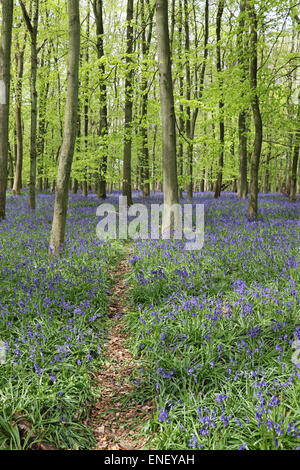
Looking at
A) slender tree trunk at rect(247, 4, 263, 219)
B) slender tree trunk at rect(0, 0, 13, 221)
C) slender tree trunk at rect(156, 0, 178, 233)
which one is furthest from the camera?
slender tree trunk at rect(0, 0, 13, 221)

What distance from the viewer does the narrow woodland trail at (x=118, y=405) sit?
2961 millimetres

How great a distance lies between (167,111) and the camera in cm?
803

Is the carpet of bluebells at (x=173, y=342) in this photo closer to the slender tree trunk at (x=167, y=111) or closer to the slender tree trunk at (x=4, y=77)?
the slender tree trunk at (x=167, y=111)

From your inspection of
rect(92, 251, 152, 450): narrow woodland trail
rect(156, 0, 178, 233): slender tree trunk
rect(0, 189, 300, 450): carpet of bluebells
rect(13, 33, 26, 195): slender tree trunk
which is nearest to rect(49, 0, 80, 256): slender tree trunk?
rect(0, 189, 300, 450): carpet of bluebells

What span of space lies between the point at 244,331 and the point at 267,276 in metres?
1.66

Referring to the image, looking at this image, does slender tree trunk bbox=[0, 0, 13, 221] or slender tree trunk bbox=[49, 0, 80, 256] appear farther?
slender tree trunk bbox=[0, 0, 13, 221]

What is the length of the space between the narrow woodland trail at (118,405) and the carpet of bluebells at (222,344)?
19cm

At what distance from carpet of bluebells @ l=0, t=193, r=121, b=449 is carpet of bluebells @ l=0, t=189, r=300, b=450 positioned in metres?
0.02

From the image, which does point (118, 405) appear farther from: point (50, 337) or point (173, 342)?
point (50, 337)

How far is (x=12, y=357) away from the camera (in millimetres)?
3525

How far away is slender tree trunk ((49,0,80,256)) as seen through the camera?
6559 millimetres

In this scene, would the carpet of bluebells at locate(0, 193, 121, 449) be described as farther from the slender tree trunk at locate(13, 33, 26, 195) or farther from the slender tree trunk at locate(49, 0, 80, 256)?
the slender tree trunk at locate(13, 33, 26, 195)

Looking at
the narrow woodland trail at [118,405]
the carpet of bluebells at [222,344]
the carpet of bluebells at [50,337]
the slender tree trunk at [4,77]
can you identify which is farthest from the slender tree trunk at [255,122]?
the slender tree trunk at [4,77]

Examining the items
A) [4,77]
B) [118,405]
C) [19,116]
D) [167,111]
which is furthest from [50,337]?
[19,116]
